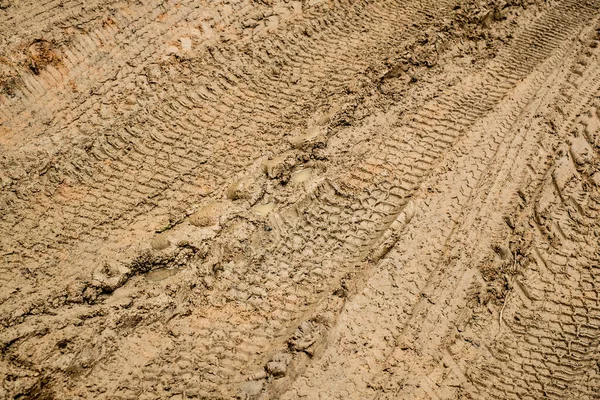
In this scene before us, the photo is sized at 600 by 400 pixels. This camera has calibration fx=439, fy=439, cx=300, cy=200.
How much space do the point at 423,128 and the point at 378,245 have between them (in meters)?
1.42

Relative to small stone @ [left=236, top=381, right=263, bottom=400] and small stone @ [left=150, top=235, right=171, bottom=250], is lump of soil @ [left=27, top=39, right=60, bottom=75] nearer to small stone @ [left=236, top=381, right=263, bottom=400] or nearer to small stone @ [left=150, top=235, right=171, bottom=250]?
small stone @ [left=150, top=235, right=171, bottom=250]

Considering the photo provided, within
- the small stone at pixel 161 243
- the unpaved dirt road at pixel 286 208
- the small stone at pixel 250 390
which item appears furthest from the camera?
the small stone at pixel 161 243

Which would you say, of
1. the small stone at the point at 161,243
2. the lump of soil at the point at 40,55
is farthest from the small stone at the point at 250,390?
the lump of soil at the point at 40,55

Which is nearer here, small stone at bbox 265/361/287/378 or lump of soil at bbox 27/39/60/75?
small stone at bbox 265/361/287/378

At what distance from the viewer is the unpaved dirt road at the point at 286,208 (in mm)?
2916

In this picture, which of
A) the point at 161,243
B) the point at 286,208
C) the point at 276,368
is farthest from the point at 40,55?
the point at 276,368

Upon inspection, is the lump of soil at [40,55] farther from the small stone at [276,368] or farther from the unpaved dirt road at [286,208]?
the small stone at [276,368]

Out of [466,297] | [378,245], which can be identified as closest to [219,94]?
[378,245]

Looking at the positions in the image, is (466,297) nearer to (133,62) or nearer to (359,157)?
(359,157)

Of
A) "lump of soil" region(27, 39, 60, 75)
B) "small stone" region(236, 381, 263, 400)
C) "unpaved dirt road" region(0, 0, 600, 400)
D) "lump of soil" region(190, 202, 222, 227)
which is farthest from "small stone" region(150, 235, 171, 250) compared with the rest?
"lump of soil" region(27, 39, 60, 75)

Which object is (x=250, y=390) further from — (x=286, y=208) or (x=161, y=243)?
(x=286, y=208)

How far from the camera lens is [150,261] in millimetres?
3309

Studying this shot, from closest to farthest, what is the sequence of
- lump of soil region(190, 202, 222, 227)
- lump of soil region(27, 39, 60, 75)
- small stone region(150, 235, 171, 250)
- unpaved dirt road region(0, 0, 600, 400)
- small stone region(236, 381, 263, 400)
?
small stone region(236, 381, 263, 400)
unpaved dirt road region(0, 0, 600, 400)
small stone region(150, 235, 171, 250)
lump of soil region(190, 202, 222, 227)
lump of soil region(27, 39, 60, 75)

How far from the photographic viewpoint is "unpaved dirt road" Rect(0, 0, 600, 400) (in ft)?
9.57
